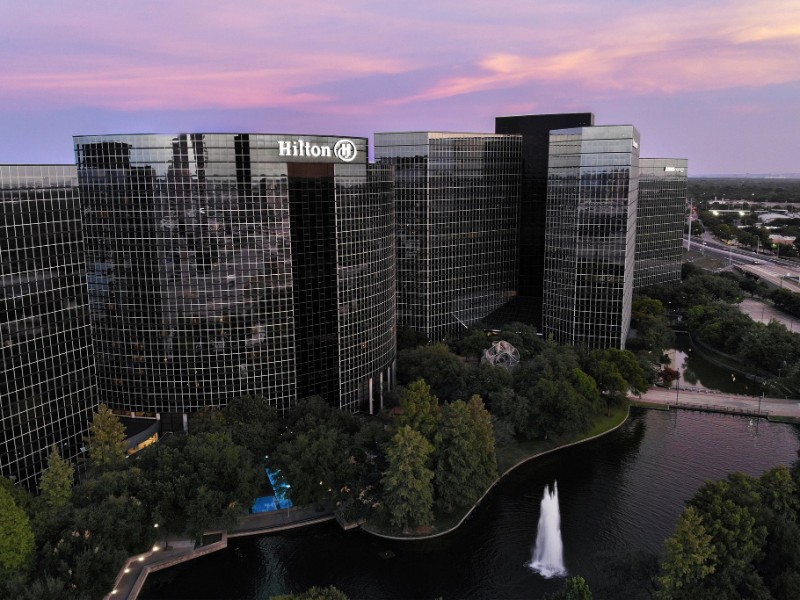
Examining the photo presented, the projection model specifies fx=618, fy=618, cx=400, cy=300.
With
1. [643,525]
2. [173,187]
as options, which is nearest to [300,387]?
[173,187]

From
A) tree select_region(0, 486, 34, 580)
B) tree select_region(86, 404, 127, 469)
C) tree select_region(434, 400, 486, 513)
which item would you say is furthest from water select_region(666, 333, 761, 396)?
tree select_region(0, 486, 34, 580)

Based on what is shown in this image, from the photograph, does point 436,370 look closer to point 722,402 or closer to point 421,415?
point 421,415

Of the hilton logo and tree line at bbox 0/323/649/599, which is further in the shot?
the hilton logo

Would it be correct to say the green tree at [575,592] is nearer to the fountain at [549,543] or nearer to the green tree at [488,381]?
the fountain at [549,543]

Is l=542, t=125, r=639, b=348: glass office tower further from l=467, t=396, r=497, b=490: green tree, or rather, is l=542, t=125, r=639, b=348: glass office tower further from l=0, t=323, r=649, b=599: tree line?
l=467, t=396, r=497, b=490: green tree

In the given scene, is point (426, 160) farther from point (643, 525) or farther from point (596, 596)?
point (596, 596)

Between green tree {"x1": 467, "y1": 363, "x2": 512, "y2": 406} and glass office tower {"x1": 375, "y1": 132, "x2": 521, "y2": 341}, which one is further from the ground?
glass office tower {"x1": 375, "y1": 132, "x2": 521, "y2": 341}

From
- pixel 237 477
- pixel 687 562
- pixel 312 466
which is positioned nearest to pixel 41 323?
pixel 237 477
